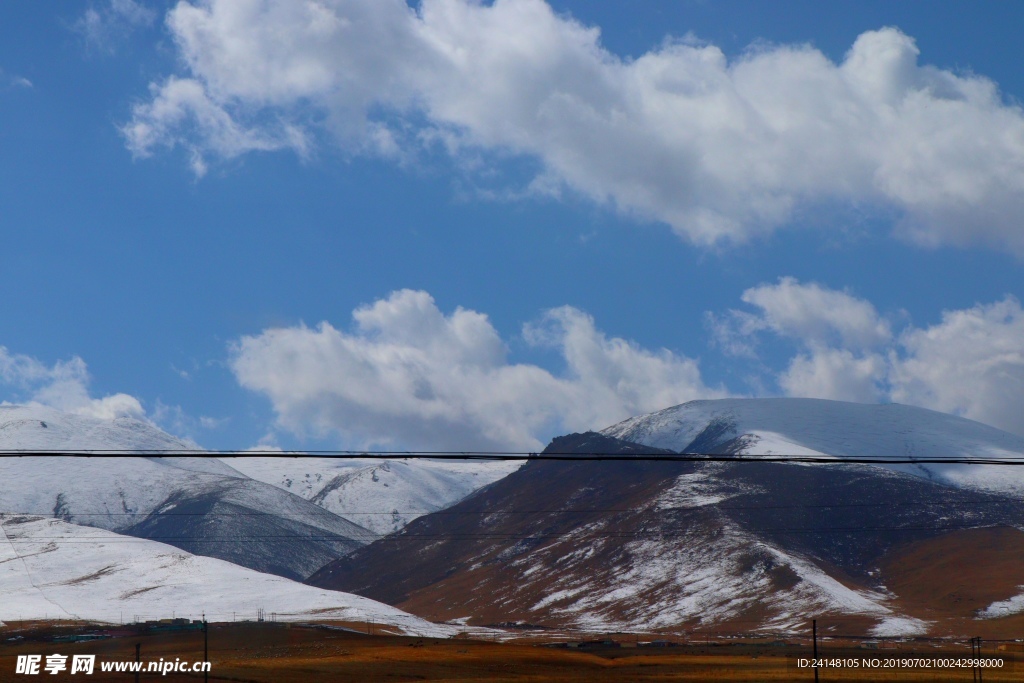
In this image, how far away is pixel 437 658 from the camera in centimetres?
11888

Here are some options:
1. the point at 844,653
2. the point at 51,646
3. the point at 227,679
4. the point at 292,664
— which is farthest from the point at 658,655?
the point at 51,646

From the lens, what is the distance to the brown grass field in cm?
9606

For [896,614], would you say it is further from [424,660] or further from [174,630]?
[174,630]

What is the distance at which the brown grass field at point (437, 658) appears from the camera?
96062 millimetres

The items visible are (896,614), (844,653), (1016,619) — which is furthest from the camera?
(896,614)

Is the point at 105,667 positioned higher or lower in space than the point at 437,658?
higher

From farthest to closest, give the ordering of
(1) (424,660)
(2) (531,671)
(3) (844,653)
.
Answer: (3) (844,653) < (1) (424,660) < (2) (531,671)

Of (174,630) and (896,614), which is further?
(896,614)

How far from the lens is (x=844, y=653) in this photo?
12938cm

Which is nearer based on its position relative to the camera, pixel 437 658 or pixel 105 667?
pixel 105 667

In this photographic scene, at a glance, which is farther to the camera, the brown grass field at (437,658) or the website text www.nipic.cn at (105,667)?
the brown grass field at (437,658)

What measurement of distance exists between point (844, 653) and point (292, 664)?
217 ft

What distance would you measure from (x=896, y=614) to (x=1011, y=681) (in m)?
118

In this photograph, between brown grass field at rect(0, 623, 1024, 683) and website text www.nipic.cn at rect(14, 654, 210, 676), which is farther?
brown grass field at rect(0, 623, 1024, 683)
